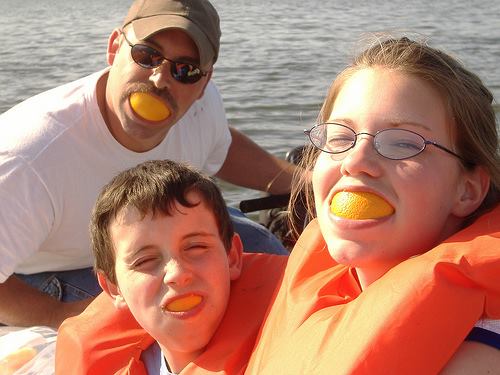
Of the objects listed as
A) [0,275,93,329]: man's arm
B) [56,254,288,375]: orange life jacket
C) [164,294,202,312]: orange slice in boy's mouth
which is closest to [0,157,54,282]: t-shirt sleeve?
[0,275,93,329]: man's arm

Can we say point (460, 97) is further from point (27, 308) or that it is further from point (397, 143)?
point (27, 308)

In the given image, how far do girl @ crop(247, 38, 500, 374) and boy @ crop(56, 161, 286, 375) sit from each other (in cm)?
24

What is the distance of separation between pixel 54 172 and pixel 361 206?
1627 millimetres

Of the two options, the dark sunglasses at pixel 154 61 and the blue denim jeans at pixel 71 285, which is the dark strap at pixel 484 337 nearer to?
the dark sunglasses at pixel 154 61

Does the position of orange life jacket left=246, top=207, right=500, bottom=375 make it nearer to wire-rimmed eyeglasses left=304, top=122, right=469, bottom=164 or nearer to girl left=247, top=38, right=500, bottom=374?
girl left=247, top=38, right=500, bottom=374

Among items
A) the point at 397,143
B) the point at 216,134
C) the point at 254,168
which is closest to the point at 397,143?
the point at 397,143

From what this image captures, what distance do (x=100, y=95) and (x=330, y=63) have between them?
6.54m

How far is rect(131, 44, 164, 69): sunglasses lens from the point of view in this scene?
3.30m

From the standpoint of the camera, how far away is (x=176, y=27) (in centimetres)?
328

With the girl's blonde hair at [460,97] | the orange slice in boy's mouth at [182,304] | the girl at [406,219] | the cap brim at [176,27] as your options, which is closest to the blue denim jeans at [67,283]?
the cap brim at [176,27]

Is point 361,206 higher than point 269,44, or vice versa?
point 361,206

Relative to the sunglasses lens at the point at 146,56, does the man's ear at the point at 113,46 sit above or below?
below

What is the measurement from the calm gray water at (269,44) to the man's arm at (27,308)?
8.75ft

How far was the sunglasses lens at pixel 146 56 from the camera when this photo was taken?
3305 mm
